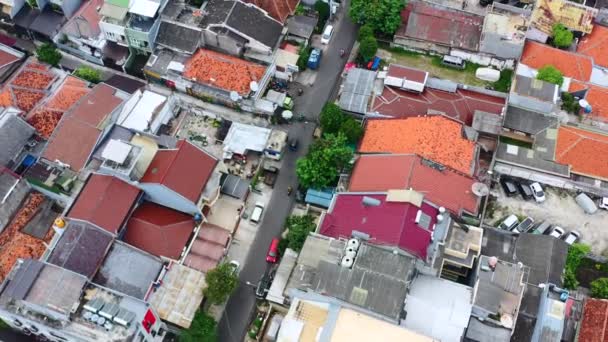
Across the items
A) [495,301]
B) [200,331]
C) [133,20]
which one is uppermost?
[133,20]

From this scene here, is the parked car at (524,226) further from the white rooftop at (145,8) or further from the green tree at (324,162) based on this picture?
the white rooftop at (145,8)

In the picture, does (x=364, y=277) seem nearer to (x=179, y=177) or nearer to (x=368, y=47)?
(x=179, y=177)

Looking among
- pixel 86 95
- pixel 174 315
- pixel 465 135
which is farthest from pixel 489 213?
pixel 86 95

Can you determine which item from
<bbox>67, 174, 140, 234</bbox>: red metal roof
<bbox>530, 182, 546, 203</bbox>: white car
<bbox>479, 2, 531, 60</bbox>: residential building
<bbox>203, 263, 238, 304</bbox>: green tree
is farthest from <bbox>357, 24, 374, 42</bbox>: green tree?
<bbox>203, 263, 238, 304</bbox>: green tree

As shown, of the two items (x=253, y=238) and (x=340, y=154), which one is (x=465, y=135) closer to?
(x=340, y=154)

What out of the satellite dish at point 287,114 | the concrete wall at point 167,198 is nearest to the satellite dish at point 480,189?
the satellite dish at point 287,114

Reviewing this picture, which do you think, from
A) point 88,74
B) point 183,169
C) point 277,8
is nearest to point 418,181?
point 183,169
